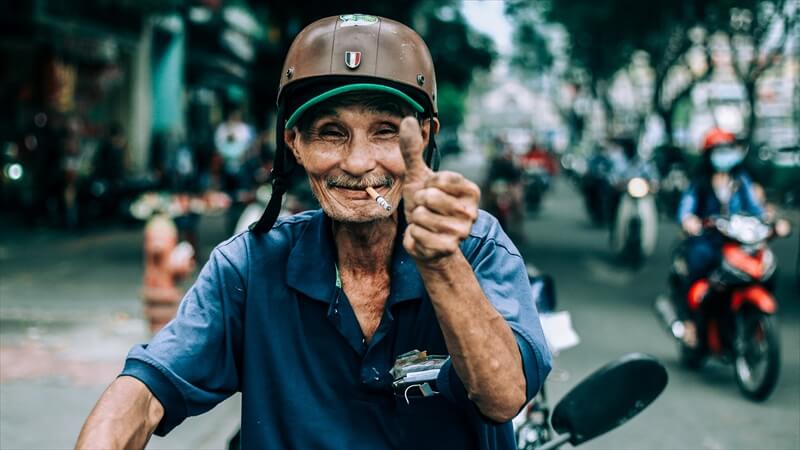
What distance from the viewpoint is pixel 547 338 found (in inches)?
154

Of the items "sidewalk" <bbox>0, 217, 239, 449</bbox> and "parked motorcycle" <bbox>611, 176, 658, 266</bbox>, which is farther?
"parked motorcycle" <bbox>611, 176, 658, 266</bbox>

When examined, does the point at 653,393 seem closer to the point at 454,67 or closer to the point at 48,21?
the point at 454,67

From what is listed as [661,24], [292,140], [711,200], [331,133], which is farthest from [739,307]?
[661,24]

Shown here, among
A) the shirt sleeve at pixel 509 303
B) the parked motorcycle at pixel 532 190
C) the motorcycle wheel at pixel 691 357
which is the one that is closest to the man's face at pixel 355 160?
the shirt sleeve at pixel 509 303

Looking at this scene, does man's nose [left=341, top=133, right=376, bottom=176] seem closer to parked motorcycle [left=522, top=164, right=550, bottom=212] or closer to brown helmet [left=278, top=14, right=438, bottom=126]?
brown helmet [left=278, top=14, right=438, bottom=126]

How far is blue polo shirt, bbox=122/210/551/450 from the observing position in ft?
6.85

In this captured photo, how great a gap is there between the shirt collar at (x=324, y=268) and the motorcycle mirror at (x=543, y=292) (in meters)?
1.66

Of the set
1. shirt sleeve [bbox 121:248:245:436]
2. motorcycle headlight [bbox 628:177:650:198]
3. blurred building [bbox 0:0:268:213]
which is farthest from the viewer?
blurred building [bbox 0:0:268:213]

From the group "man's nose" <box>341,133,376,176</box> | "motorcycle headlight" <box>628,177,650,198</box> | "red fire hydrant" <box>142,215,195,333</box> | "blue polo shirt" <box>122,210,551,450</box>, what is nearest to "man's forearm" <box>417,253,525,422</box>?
"blue polo shirt" <box>122,210,551,450</box>

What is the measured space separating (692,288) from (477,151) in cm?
9186

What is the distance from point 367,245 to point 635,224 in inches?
489

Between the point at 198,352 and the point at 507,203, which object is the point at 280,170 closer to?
the point at 198,352

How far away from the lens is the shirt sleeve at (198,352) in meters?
2.05

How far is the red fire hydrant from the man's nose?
229 inches
